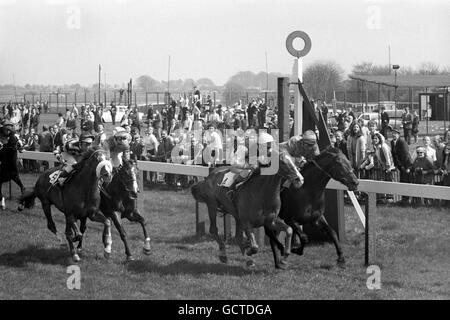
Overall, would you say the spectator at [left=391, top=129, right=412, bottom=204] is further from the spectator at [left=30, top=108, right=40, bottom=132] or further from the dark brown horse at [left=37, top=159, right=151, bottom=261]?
the spectator at [left=30, top=108, right=40, bottom=132]

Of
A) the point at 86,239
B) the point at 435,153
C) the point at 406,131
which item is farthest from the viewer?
the point at 406,131

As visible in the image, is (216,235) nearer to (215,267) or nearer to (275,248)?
(215,267)

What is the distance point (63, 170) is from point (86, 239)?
163cm

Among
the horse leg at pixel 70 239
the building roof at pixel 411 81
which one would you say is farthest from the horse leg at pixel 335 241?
the building roof at pixel 411 81

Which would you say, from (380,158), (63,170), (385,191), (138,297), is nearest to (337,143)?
(380,158)

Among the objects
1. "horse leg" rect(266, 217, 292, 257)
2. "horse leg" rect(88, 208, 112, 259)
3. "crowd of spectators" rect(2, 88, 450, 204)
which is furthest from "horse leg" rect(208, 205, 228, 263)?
"horse leg" rect(88, 208, 112, 259)

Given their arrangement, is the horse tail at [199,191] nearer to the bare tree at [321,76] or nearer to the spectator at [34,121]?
the bare tree at [321,76]

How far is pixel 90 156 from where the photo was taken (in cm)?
975

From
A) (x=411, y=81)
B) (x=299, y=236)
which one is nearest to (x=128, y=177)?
(x=299, y=236)

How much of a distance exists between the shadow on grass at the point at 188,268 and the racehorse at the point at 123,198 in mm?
381

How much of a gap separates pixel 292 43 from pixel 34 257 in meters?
4.78

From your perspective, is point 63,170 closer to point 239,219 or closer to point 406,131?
point 239,219

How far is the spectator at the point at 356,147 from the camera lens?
48.5 ft

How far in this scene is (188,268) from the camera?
30.4 feet
